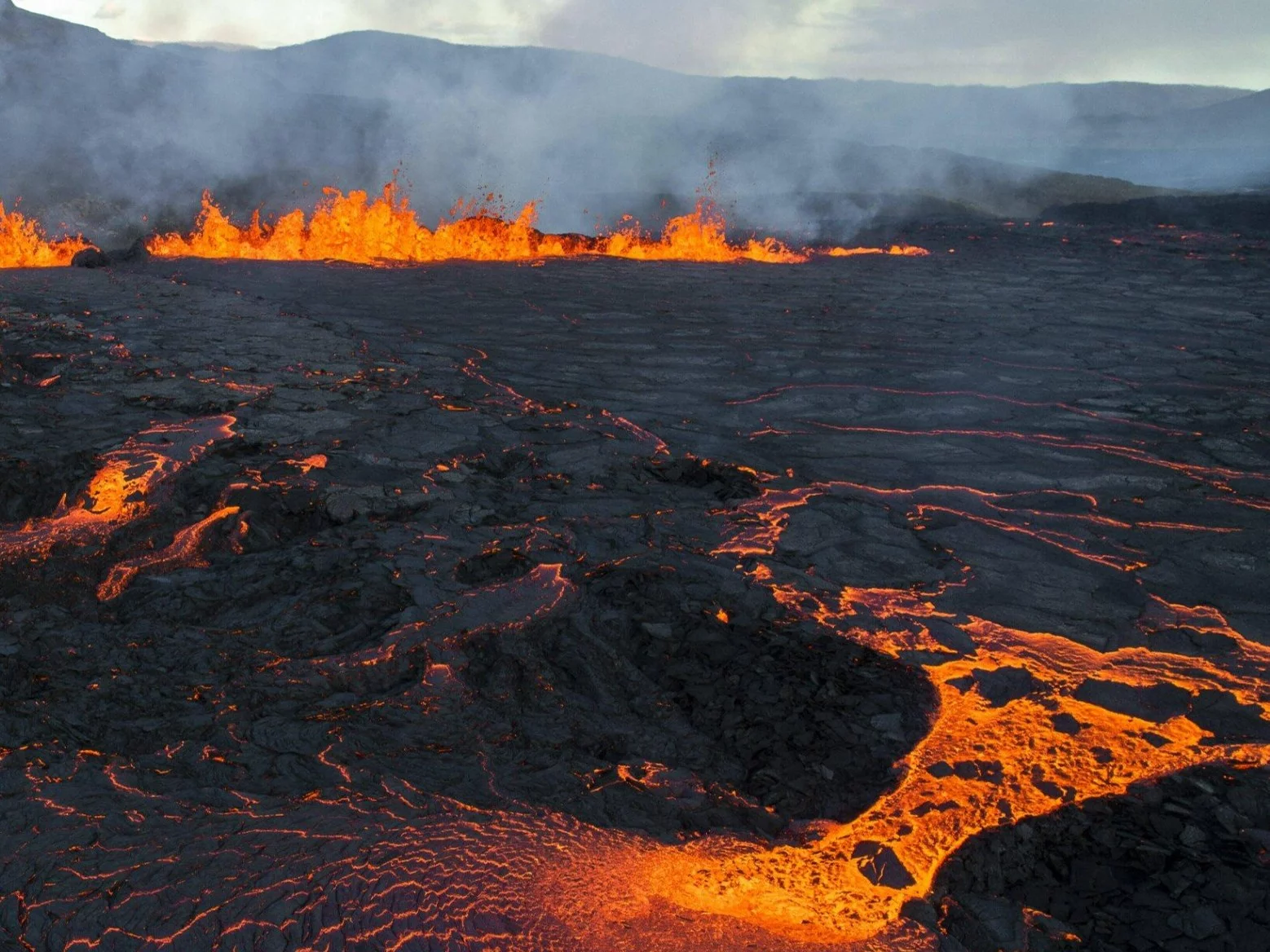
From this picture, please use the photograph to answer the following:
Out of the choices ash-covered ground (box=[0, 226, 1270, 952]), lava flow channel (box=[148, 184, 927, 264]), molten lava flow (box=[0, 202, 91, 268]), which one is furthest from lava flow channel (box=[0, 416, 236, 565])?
molten lava flow (box=[0, 202, 91, 268])

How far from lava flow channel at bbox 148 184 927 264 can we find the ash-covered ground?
6.58 meters

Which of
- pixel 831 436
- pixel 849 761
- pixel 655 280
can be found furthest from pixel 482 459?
pixel 655 280

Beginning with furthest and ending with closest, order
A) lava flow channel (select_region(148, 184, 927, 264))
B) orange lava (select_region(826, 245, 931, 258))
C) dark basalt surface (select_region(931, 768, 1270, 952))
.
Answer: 1. orange lava (select_region(826, 245, 931, 258))
2. lava flow channel (select_region(148, 184, 927, 264))
3. dark basalt surface (select_region(931, 768, 1270, 952))

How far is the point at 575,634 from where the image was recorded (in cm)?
278

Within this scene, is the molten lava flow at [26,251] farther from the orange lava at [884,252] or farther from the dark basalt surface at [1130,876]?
the dark basalt surface at [1130,876]

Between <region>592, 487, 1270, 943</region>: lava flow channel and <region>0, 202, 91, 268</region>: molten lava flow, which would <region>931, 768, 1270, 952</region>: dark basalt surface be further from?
<region>0, 202, 91, 268</region>: molten lava flow

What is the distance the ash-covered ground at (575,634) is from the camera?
72.2 inches

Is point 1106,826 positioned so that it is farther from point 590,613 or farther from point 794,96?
point 794,96

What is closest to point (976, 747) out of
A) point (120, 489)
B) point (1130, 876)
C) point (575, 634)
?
point (1130, 876)

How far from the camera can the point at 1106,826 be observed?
2047 millimetres

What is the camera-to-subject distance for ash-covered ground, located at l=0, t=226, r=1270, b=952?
183cm

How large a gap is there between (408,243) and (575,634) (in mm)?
10994

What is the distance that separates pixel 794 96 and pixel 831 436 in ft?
183

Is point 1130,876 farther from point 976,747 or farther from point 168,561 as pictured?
point 168,561
